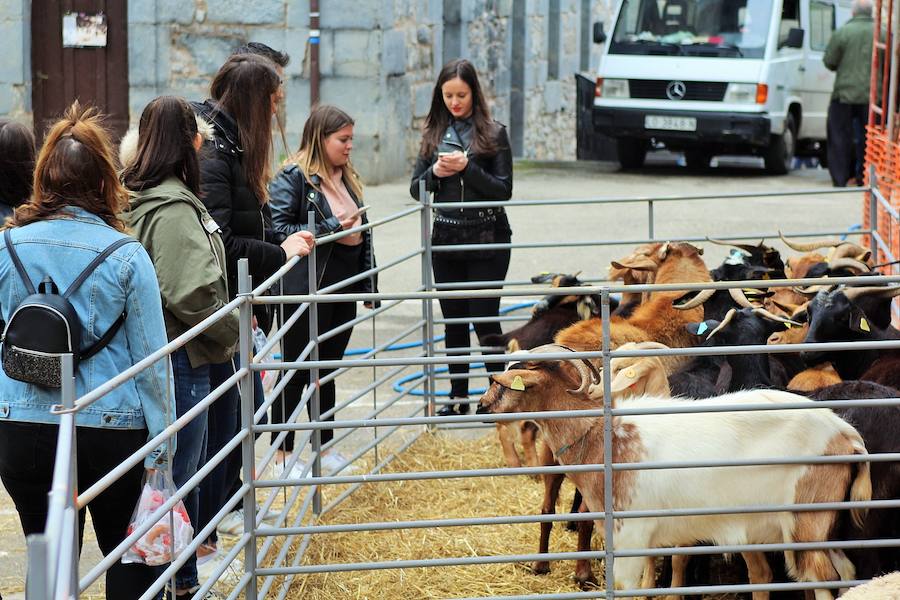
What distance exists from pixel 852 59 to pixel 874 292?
989 centimetres

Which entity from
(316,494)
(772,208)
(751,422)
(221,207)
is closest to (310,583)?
(316,494)

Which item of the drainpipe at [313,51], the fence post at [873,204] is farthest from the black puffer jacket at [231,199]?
the drainpipe at [313,51]

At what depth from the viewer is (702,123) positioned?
17.5 metres

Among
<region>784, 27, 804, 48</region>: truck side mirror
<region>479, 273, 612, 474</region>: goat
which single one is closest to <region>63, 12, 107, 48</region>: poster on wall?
<region>784, 27, 804, 48</region>: truck side mirror

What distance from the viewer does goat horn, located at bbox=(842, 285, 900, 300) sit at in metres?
6.15

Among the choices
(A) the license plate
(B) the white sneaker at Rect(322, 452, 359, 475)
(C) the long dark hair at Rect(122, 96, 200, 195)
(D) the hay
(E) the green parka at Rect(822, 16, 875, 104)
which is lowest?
(D) the hay

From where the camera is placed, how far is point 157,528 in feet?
11.7

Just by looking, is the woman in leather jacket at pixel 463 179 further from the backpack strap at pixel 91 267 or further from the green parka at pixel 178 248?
the backpack strap at pixel 91 267

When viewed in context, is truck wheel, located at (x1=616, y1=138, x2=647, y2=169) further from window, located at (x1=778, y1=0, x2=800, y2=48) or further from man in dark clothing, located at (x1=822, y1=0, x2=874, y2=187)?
man in dark clothing, located at (x1=822, y1=0, x2=874, y2=187)

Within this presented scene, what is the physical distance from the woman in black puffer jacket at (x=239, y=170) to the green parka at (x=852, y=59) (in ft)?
37.6

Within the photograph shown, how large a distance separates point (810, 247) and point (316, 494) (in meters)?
3.19

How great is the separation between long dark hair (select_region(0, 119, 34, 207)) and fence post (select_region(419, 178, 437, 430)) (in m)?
2.77

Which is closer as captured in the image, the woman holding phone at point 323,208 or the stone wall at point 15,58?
the woman holding phone at point 323,208

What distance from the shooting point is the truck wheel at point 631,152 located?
1894cm
